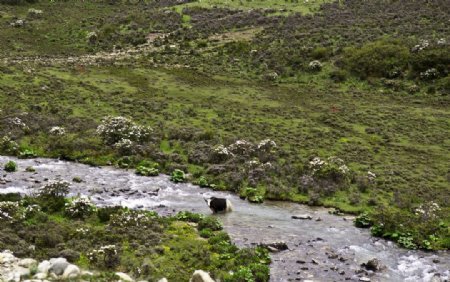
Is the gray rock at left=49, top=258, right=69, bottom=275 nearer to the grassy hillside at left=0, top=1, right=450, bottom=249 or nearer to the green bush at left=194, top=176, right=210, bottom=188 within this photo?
the green bush at left=194, top=176, right=210, bottom=188

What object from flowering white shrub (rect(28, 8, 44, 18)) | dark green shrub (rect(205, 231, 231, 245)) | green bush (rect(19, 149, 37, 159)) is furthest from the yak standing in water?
flowering white shrub (rect(28, 8, 44, 18))

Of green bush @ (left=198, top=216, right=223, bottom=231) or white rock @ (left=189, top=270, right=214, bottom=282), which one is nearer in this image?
white rock @ (left=189, top=270, right=214, bottom=282)

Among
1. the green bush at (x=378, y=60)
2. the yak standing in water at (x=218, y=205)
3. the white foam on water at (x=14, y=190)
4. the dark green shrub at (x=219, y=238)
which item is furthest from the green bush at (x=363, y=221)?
the green bush at (x=378, y=60)

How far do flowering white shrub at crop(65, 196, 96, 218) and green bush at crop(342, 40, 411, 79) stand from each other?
163ft

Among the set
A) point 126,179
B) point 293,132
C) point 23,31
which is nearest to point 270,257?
point 126,179

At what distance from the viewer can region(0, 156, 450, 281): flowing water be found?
26.1 metres

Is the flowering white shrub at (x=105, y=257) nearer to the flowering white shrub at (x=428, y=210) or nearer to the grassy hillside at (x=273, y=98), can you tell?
the grassy hillside at (x=273, y=98)

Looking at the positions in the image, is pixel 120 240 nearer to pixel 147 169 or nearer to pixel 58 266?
pixel 58 266

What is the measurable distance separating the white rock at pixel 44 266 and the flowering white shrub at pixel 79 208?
6.93 meters

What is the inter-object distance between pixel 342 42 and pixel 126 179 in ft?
180

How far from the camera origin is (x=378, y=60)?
7150 centimetres

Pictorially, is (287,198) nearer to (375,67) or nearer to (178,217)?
(178,217)

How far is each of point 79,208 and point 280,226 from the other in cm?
1196

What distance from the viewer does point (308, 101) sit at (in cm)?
6303
